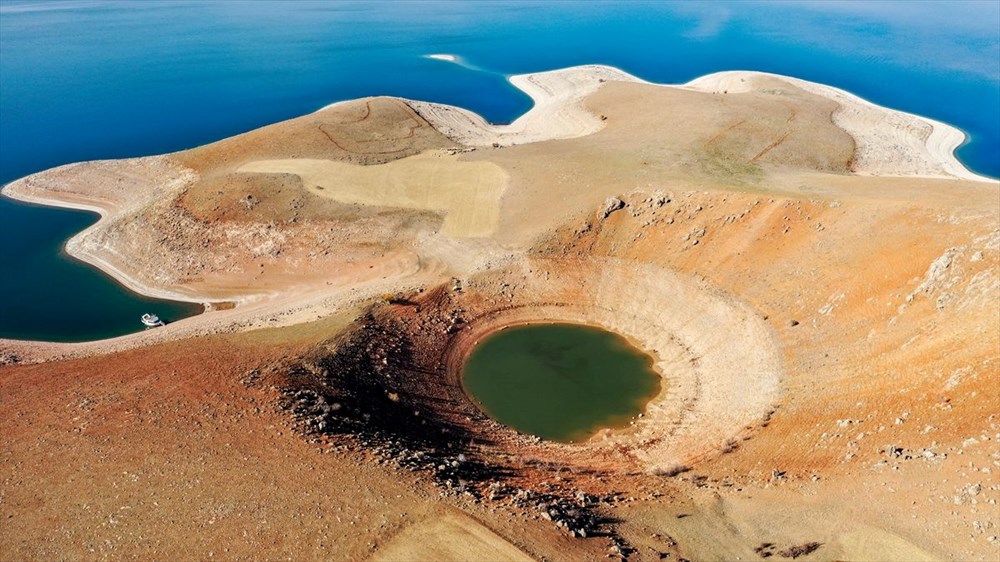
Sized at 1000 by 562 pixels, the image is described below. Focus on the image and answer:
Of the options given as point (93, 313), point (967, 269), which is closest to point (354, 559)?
point (967, 269)

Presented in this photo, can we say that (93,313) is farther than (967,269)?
Yes

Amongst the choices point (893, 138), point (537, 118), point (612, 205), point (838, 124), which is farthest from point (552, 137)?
point (893, 138)

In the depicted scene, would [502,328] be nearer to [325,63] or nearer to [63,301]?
[63,301]

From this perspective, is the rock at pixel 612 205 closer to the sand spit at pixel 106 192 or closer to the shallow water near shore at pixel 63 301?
the shallow water near shore at pixel 63 301

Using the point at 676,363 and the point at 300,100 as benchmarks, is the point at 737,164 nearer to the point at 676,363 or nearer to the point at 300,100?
the point at 676,363

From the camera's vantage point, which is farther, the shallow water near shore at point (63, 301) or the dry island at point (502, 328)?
the shallow water near shore at point (63, 301)

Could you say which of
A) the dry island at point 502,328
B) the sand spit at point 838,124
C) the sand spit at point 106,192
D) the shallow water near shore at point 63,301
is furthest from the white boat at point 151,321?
the sand spit at point 838,124
